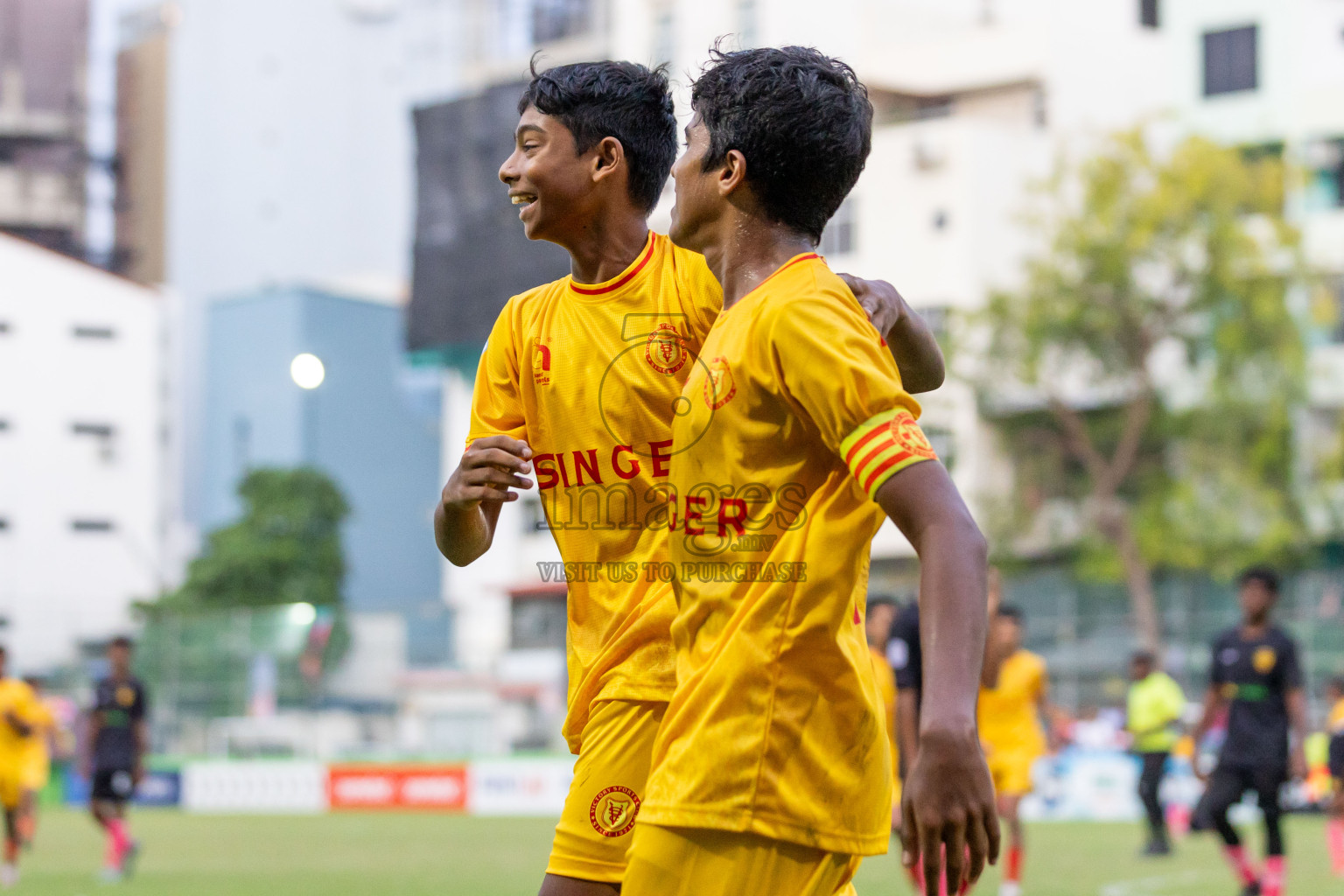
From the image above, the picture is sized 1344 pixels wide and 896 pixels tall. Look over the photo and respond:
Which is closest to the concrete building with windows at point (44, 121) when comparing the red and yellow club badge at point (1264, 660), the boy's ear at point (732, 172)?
the red and yellow club badge at point (1264, 660)

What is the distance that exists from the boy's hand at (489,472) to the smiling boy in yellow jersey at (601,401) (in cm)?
6

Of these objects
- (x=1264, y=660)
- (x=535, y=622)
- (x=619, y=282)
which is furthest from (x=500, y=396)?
(x=535, y=622)

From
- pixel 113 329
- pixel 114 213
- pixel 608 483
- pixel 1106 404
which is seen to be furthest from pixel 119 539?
pixel 608 483

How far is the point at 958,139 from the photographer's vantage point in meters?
41.1

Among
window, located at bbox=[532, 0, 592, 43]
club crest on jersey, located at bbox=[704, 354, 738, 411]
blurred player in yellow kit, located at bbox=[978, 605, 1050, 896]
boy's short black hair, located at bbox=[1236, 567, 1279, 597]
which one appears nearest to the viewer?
club crest on jersey, located at bbox=[704, 354, 738, 411]

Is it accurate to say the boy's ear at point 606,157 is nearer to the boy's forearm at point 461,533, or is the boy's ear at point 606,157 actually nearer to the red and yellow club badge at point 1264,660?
the boy's forearm at point 461,533

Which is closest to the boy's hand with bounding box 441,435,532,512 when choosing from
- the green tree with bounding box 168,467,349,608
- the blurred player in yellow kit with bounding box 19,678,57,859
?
the blurred player in yellow kit with bounding box 19,678,57,859

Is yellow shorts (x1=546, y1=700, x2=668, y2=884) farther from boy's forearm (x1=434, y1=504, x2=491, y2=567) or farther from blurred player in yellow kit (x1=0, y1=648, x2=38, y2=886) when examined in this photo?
blurred player in yellow kit (x1=0, y1=648, x2=38, y2=886)

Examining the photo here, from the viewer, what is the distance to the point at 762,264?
333 cm

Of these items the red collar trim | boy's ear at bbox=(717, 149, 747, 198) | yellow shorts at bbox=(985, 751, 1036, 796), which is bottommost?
yellow shorts at bbox=(985, 751, 1036, 796)

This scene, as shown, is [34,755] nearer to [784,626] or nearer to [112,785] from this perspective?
[112,785]

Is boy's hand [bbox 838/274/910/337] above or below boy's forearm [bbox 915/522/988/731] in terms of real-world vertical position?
above

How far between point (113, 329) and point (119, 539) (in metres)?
6.46

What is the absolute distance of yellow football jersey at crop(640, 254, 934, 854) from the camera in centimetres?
307
